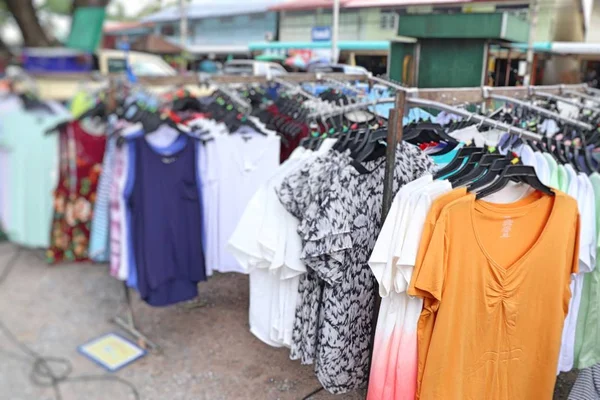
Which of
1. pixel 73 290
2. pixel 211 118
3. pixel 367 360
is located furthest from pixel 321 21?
pixel 73 290

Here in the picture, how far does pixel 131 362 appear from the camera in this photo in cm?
195

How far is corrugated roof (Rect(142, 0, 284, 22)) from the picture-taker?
1.94 metres

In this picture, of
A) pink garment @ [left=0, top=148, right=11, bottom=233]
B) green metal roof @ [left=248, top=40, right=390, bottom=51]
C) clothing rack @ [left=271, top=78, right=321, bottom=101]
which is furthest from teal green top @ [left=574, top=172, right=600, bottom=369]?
pink garment @ [left=0, top=148, right=11, bottom=233]

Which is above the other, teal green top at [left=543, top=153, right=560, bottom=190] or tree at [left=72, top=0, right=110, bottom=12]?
tree at [left=72, top=0, right=110, bottom=12]

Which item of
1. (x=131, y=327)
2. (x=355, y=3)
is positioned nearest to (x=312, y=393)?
(x=131, y=327)

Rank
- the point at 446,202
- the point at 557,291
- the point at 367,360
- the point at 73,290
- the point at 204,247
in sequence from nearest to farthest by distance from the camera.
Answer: the point at 446,202, the point at 557,291, the point at 367,360, the point at 204,247, the point at 73,290

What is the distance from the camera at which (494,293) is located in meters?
1.02

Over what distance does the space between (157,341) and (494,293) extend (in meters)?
1.52

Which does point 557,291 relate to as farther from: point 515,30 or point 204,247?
point 204,247

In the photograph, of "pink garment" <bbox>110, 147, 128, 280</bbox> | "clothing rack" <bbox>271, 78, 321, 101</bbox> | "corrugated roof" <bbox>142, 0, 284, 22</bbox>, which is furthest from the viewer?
"clothing rack" <bbox>271, 78, 321, 101</bbox>

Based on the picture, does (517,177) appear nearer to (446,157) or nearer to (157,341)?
(446,157)

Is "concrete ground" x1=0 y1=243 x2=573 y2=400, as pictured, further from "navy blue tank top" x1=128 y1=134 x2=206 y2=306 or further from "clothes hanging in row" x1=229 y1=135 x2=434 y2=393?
"navy blue tank top" x1=128 y1=134 x2=206 y2=306

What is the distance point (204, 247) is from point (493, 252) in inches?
46.6

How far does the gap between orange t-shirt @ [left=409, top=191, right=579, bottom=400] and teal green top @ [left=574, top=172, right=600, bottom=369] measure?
190 millimetres
